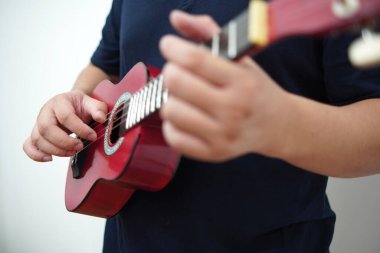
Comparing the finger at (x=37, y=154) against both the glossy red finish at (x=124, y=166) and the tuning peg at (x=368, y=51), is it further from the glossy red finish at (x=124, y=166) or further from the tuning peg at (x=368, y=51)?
the tuning peg at (x=368, y=51)

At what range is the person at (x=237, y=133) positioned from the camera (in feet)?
0.83

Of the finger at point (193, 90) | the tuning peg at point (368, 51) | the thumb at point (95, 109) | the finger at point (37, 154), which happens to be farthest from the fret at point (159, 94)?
the finger at point (37, 154)

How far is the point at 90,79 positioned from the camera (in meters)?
0.87

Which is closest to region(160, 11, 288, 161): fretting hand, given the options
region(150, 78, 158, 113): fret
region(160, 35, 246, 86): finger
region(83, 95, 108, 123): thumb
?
region(160, 35, 246, 86): finger

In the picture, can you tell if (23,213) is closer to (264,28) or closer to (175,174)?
(175,174)

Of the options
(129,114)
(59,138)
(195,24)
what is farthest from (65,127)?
(195,24)

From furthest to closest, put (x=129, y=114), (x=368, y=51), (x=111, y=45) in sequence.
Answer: (x=111, y=45) → (x=129, y=114) → (x=368, y=51)

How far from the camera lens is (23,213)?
4.57ft

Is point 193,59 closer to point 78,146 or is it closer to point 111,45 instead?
point 78,146

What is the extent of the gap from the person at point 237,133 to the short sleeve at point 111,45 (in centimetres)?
1

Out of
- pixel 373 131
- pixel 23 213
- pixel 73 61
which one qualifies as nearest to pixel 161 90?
pixel 373 131

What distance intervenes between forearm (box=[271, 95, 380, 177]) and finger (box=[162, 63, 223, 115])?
A: 78mm

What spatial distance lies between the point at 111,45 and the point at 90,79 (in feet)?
0.38

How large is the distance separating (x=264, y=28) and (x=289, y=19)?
20 mm
